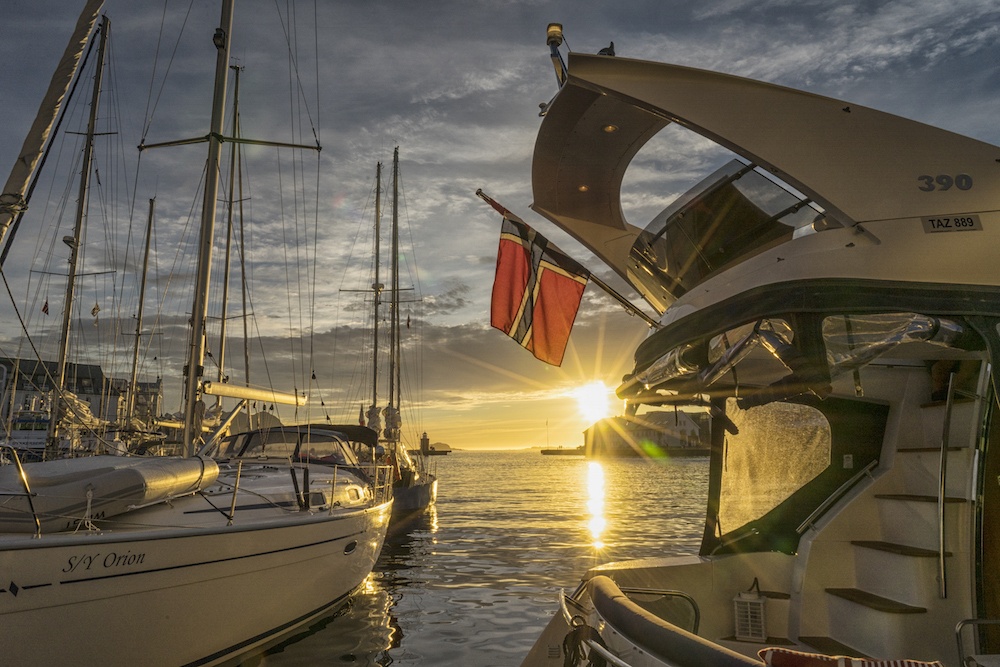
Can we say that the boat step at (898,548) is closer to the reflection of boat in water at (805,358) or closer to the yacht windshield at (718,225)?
the reflection of boat in water at (805,358)

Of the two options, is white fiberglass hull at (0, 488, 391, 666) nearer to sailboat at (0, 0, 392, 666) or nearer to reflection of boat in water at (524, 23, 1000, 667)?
sailboat at (0, 0, 392, 666)

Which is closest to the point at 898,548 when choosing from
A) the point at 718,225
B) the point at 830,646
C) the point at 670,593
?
the point at 830,646

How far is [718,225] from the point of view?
5.31 m

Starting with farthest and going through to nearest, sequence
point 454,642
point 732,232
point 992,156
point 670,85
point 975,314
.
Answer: point 454,642 → point 732,232 → point 670,85 → point 992,156 → point 975,314

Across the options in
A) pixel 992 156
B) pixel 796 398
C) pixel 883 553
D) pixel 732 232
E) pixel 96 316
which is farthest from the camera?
pixel 96 316

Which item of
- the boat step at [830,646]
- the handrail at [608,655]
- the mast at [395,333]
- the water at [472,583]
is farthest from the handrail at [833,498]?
the mast at [395,333]

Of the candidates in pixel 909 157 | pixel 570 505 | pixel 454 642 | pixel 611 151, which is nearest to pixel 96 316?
pixel 570 505

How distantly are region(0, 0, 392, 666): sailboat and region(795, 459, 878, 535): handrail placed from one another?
19.8ft

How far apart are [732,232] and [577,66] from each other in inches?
71.1

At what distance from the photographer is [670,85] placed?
4727mm

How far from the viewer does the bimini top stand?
4.19 m

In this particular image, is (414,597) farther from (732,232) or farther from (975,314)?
(975,314)

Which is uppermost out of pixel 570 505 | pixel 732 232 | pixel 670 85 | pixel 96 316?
pixel 96 316

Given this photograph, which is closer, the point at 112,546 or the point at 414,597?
the point at 112,546
